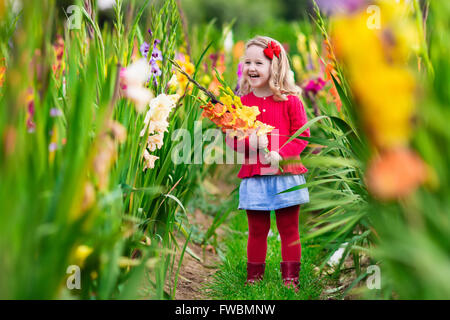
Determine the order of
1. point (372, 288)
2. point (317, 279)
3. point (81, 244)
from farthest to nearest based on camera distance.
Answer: point (317, 279), point (372, 288), point (81, 244)

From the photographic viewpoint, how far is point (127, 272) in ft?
4.92

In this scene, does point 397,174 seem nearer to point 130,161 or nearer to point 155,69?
point 130,161

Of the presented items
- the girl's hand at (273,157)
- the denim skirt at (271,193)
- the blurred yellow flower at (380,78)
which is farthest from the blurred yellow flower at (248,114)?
the blurred yellow flower at (380,78)

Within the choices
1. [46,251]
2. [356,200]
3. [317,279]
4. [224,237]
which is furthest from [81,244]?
[224,237]

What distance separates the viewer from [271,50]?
219 cm

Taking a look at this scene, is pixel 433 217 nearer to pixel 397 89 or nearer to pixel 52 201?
pixel 397 89

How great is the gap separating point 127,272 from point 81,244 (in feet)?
0.87

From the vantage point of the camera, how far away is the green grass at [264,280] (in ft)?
6.49

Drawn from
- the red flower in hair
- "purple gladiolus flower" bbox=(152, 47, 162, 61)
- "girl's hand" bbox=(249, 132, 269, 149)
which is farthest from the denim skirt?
"purple gladiolus flower" bbox=(152, 47, 162, 61)

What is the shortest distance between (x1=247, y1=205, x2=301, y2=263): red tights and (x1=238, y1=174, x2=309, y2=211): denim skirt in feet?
0.28

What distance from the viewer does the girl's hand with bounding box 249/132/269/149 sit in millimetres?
2037

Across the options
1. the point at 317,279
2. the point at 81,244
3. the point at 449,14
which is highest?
the point at 449,14

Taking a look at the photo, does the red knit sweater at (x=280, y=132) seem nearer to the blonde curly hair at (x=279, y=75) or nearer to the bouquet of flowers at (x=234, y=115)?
the blonde curly hair at (x=279, y=75)
